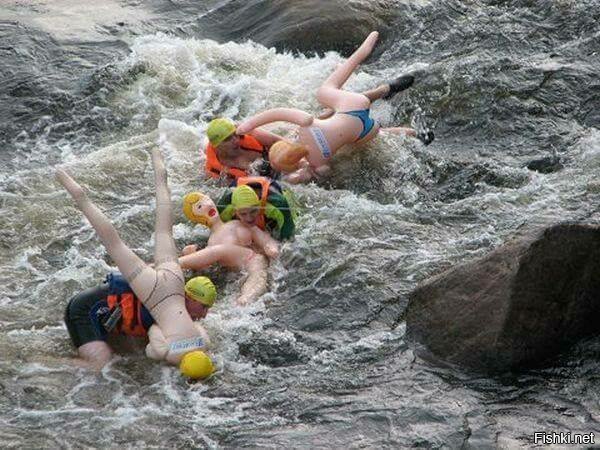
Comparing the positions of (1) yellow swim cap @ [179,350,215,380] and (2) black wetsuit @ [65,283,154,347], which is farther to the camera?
(2) black wetsuit @ [65,283,154,347]

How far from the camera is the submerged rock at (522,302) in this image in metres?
6.50

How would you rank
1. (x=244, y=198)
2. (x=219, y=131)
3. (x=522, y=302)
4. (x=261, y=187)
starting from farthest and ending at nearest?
(x=219, y=131)
(x=261, y=187)
(x=244, y=198)
(x=522, y=302)

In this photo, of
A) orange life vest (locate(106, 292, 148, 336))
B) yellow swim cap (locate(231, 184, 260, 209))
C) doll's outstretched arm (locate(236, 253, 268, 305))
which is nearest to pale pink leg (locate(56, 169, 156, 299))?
orange life vest (locate(106, 292, 148, 336))

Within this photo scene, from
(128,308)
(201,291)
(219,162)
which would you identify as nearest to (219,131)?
(219,162)

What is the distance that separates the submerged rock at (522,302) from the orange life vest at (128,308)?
6.89ft

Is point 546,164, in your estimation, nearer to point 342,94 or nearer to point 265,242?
point 342,94

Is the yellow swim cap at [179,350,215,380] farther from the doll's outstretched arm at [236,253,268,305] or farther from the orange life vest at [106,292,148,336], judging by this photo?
the doll's outstretched arm at [236,253,268,305]

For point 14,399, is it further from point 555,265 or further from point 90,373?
point 555,265

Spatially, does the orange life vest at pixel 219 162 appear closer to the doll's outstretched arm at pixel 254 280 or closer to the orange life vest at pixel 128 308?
the doll's outstretched arm at pixel 254 280

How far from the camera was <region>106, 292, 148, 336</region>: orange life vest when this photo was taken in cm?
714

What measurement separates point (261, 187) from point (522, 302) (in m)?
2.97

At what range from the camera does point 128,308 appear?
7.14 m

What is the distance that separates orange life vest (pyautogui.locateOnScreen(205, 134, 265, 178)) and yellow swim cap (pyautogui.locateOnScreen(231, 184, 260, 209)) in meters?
1.17

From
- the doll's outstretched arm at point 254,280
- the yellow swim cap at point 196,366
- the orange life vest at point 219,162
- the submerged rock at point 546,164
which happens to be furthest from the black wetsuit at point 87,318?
the submerged rock at point 546,164
